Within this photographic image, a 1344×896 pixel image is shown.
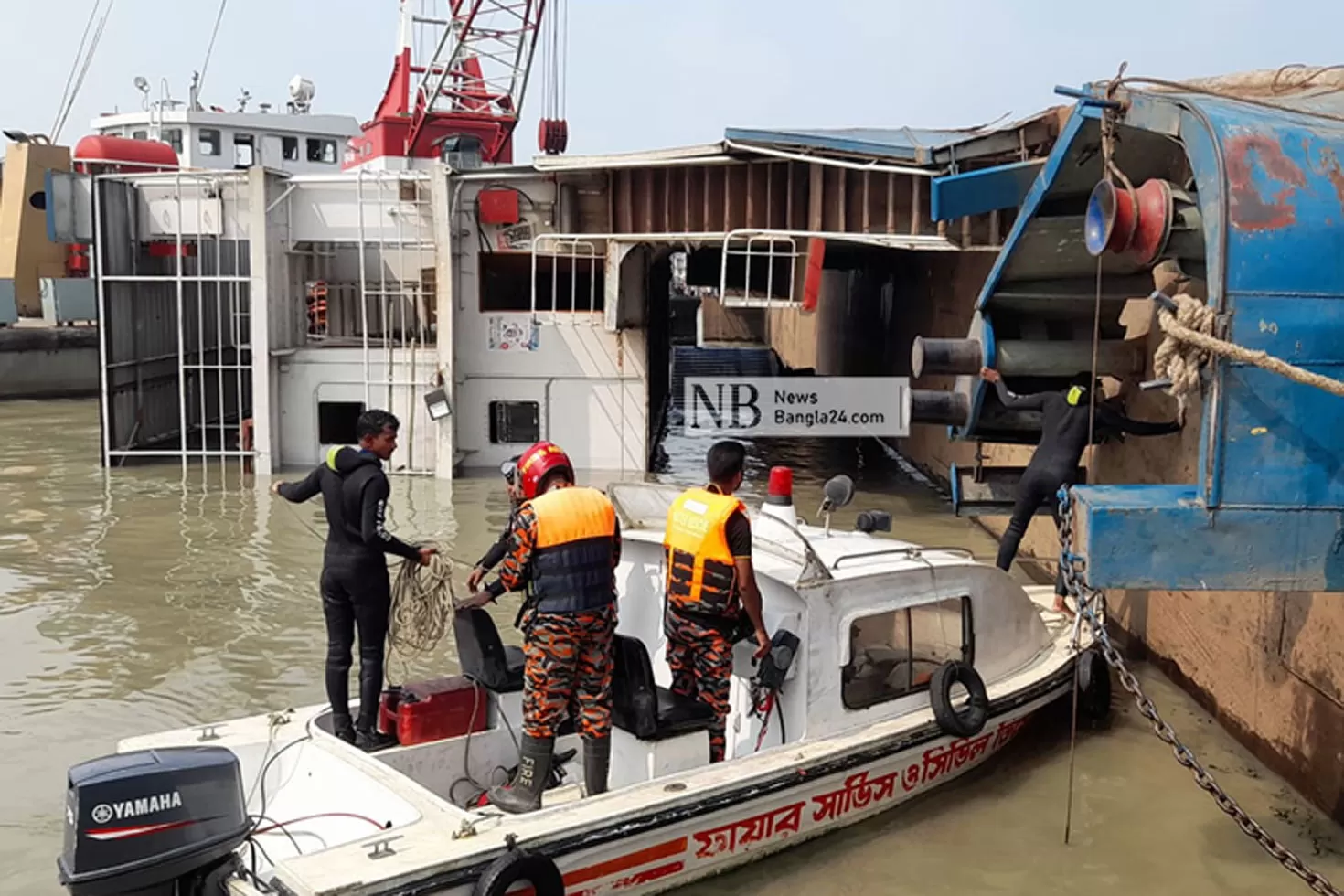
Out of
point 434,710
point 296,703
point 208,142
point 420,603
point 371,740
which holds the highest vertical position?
point 208,142

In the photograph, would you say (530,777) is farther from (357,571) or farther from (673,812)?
(357,571)

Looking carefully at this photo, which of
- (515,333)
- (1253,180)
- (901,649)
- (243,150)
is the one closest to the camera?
(1253,180)

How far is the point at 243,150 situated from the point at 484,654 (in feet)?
94.0

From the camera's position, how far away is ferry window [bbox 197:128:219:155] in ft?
101

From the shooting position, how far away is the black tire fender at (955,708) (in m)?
6.38

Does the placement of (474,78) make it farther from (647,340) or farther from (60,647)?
(60,647)

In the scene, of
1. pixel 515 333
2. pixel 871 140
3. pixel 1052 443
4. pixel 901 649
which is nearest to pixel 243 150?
pixel 515 333

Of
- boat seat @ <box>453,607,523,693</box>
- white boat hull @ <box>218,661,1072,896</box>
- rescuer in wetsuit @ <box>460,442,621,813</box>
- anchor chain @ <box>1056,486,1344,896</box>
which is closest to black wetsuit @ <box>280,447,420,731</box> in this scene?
boat seat @ <box>453,607,523,693</box>

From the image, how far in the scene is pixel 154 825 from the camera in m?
4.20

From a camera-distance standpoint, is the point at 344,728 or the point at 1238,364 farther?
the point at 344,728

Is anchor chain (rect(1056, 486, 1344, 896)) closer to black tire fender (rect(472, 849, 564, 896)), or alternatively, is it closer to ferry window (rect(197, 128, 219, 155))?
black tire fender (rect(472, 849, 564, 896))

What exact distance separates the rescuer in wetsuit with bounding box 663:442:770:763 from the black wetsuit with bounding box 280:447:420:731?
1423 millimetres

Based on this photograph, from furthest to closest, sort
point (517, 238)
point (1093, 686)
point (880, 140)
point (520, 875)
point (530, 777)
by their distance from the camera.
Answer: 1. point (517, 238)
2. point (880, 140)
3. point (1093, 686)
4. point (530, 777)
5. point (520, 875)

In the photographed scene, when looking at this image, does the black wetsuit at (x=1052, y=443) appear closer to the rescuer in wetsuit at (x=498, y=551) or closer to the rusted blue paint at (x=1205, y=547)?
the rusted blue paint at (x=1205, y=547)
